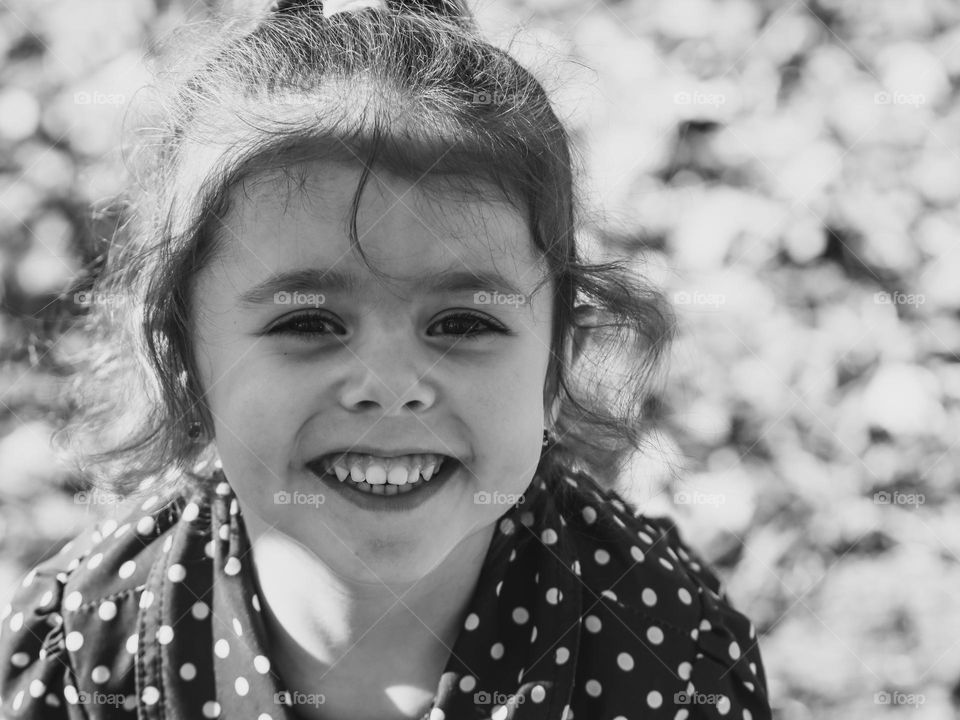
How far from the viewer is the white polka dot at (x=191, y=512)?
47.4 inches

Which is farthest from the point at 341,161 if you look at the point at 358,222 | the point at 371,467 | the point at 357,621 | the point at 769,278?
the point at 769,278

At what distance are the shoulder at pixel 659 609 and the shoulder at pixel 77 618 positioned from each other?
0.44 meters

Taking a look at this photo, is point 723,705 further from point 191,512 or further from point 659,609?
point 191,512

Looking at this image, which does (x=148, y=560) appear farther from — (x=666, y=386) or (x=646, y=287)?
(x=666, y=386)

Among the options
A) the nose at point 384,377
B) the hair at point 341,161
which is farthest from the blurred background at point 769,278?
the nose at point 384,377

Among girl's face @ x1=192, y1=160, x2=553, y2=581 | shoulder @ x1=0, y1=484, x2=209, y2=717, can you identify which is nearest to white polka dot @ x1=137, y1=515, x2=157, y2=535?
shoulder @ x1=0, y1=484, x2=209, y2=717

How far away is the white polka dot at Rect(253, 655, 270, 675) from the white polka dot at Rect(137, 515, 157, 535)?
23 centimetres

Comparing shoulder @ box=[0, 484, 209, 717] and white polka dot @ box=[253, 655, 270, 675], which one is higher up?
white polka dot @ box=[253, 655, 270, 675]

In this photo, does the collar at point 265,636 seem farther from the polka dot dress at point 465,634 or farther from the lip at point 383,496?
the lip at point 383,496

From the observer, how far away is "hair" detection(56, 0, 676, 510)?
977 mm

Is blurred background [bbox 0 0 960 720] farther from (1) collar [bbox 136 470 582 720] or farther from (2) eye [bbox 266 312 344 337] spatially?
(2) eye [bbox 266 312 344 337]

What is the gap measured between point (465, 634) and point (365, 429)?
28 cm

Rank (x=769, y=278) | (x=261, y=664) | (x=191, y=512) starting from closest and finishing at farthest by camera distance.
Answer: (x=261, y=664)
(x=191, y=512)
(x=769, y=278)

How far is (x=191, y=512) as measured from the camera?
3.97 ft
